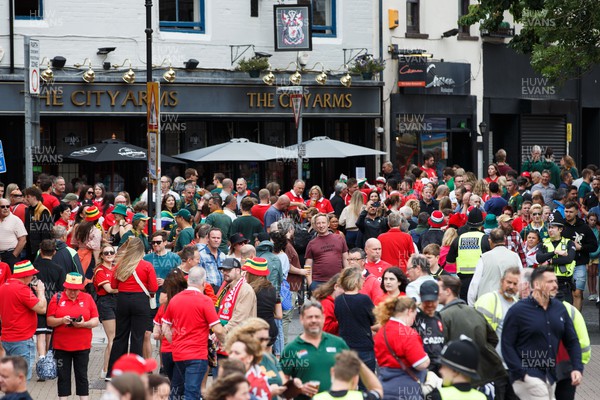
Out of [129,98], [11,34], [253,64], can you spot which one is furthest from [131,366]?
[253,64]

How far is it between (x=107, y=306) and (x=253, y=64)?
13623 millimetres

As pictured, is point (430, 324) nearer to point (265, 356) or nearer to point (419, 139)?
point (265, 356)

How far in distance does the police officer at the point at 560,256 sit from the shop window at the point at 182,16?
13127 mm

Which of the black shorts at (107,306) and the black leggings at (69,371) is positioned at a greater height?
the black shorts at (107,306)

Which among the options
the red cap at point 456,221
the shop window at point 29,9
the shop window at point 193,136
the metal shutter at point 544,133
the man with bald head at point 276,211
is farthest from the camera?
the metal shutter at point 544,133

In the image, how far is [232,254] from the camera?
14.6 meters

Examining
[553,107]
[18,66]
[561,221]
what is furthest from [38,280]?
[553,107]

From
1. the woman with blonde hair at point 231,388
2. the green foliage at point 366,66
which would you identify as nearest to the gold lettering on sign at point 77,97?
the green foliage at point 366,66

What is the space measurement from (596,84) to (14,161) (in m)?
18.0

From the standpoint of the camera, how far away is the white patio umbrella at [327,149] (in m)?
26.0

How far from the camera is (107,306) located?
14.4m

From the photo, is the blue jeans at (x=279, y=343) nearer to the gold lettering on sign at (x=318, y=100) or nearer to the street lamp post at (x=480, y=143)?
the gold lettering on sign at (x=318, y=100)

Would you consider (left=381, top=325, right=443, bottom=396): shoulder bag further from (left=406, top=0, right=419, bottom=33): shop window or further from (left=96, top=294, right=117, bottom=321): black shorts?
(left=406, top=0, right=419, bottom=33): shop window

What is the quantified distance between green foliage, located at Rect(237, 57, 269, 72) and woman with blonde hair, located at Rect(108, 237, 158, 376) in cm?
1374
